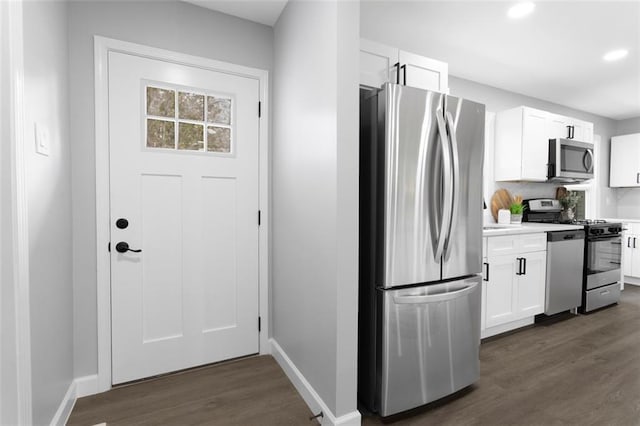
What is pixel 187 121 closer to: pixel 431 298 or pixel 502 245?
pixel 431 298

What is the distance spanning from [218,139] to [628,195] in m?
6.60

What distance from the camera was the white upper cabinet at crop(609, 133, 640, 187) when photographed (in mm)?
4855

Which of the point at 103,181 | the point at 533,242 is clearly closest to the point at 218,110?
the point at 103,181

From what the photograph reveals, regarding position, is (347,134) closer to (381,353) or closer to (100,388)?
(381,353)

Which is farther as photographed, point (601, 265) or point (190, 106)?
point (601, 265)

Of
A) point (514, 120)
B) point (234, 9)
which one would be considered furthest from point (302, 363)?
point (514, 120)

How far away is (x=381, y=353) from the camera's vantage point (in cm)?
170

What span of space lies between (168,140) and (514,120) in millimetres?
3651

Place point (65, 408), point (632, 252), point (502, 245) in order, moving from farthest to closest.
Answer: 1. point (632, 252)
2. point (502, 245)
3. point (65, 408)

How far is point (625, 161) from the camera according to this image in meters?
4.98

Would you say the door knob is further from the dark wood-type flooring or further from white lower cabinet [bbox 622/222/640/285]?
white lower cabinet [bbox 622/222/640/285]

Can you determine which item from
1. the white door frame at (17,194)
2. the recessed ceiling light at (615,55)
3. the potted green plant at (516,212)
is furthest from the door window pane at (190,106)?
the recessed ceiling light at (615,55)

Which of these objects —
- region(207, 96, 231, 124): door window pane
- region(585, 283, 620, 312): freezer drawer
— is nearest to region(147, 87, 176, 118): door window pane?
region(207, 96, 231, 124): door window pane

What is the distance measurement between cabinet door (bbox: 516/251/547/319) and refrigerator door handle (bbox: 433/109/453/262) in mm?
1652
